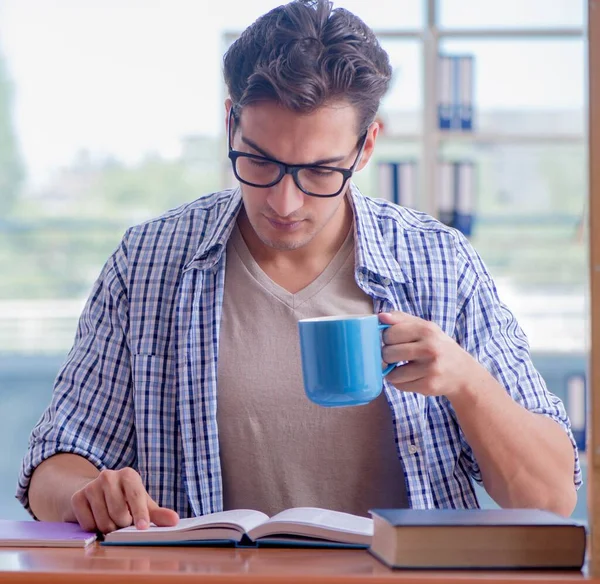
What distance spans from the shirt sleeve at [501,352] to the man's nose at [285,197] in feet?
1.09

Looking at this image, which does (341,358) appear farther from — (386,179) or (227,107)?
(386,179)

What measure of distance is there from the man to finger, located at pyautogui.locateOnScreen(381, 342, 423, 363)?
19cm

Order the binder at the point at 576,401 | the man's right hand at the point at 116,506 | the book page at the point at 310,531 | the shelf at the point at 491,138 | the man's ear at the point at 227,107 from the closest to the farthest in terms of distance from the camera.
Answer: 1. the book page at the point at 310,531
2. the man's right hand at the point at 116,506
3. the man's ear at the point at 227,107
4. the binder at the point at 576,401
5. the shelf at the point at 491,138

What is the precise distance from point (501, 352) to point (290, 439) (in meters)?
0.36

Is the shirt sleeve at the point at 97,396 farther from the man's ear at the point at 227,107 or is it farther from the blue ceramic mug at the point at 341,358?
the blue ceramic mug at the point at 341,358

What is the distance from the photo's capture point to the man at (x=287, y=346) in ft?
4.43

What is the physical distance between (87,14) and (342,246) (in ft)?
14.3

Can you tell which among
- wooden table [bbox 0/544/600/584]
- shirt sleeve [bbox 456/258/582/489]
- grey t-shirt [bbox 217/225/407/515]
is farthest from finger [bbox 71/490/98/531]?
shirt sleeve [bbox 456/258/582/489]

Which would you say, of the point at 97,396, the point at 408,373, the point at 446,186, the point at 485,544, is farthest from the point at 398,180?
the point at 485,544

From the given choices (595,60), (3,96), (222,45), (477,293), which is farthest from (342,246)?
(3,96)

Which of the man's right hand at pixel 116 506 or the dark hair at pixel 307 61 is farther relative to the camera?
the dark hair at pixel 307 61

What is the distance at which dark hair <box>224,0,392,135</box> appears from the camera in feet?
4.42

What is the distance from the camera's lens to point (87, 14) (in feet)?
17.6

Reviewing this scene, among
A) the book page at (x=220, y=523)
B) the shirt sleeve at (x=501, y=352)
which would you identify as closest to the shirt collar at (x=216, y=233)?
the shirt sleeve at (x=501, y=352)
